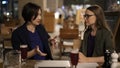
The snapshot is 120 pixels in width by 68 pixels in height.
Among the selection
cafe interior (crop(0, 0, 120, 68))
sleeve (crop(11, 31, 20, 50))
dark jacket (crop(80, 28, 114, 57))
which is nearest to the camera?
dark jacket (crop(80, 28, 114, 57))

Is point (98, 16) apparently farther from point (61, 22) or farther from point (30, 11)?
point (61, 22)

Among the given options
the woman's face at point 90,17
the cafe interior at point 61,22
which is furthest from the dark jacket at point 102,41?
the cafe interior at point 61,22

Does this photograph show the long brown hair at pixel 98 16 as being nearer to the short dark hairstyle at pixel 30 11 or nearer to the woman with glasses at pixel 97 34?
the woman with glasses at pixel 97 34

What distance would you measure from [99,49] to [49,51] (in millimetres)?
703

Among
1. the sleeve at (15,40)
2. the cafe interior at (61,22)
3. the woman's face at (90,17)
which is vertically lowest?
the cafe interior at (61,22)

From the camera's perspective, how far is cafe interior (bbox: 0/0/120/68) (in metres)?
4.33

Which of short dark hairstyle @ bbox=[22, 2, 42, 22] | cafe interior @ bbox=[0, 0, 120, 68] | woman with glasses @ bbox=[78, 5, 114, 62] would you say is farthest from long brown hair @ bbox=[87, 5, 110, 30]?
short dark hairstyle @ bbox=[22, 2, 42, 22]

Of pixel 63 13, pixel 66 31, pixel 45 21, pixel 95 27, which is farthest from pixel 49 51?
pixel 63 13

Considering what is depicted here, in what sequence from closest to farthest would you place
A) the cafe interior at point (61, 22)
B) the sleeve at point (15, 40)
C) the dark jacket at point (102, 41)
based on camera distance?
the dark jacket at point (102, 41) < the sleeve at point (15, 40) < the cafe interior at point (61, 22)

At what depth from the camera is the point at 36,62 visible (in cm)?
267

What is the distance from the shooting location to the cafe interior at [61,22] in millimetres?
4328

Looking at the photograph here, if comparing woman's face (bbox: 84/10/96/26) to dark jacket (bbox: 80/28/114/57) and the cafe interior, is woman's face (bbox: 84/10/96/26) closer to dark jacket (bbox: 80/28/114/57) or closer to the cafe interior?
dark jacket (bbox: 80/28/114/57)

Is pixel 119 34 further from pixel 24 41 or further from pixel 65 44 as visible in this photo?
pixel 65 44

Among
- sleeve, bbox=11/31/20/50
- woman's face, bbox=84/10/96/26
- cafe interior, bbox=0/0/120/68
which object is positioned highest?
woman's face, bbox=84/10/96/26
